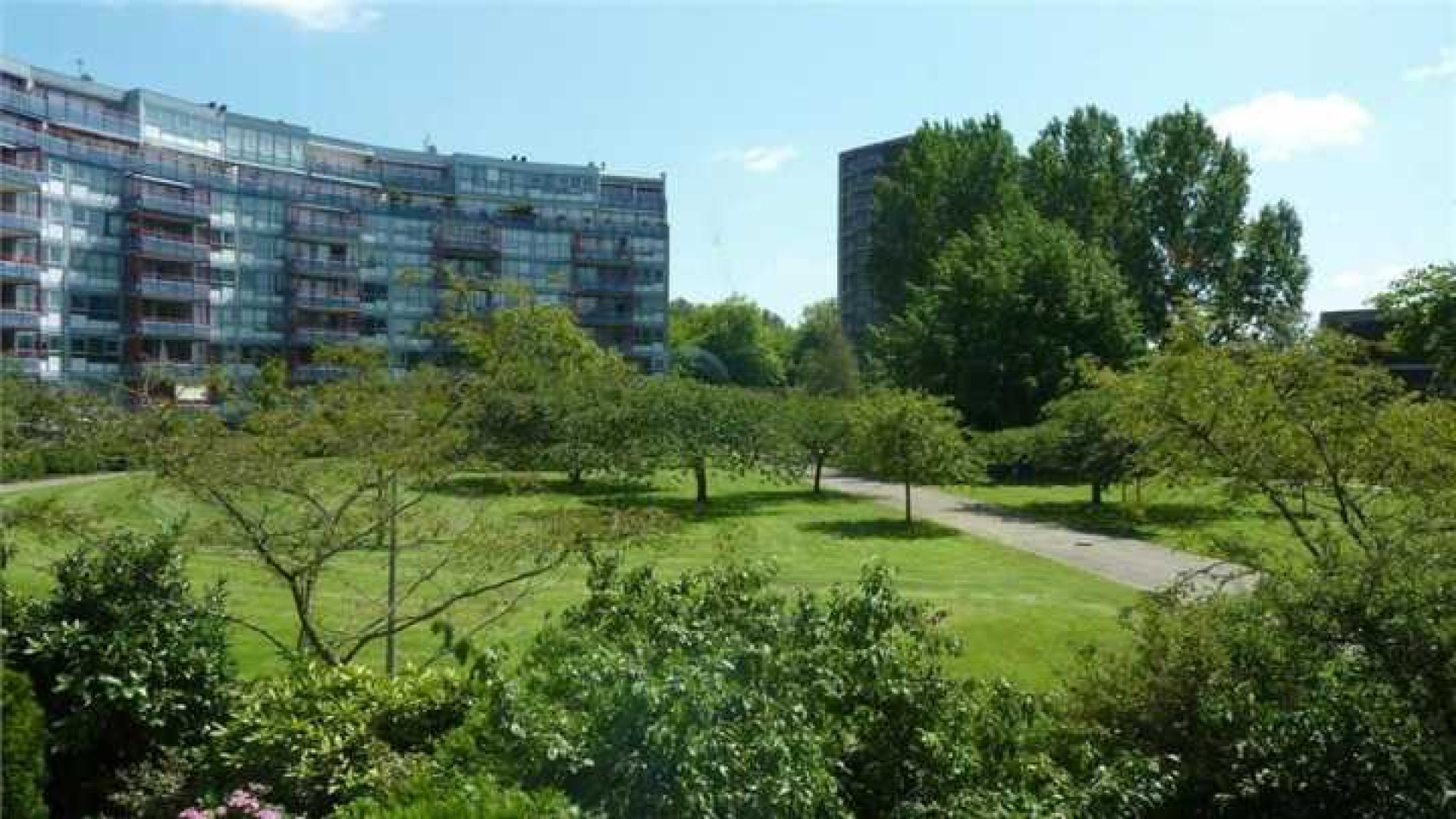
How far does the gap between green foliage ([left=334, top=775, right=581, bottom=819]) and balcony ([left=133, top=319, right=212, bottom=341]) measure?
58.6 m

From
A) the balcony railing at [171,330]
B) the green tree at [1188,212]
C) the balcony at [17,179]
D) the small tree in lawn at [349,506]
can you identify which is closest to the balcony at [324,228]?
the balcony railing at [171,330]

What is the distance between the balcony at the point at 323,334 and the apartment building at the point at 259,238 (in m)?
0.13

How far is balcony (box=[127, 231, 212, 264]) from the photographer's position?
5725cm

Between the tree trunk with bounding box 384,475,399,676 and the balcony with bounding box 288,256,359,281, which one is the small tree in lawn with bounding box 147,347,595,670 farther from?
the balcony with bounding box 288,256,359,281

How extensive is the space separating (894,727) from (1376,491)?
6.61 meters

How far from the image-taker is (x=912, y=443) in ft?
89.4

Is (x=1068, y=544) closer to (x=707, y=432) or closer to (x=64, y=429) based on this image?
(x=707, y=432)

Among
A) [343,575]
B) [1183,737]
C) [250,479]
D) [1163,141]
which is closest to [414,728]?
[250,479]

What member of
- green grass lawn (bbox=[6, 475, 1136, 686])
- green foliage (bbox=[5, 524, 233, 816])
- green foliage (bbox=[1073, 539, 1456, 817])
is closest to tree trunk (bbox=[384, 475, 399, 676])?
green grass lawn (bbox=[6, 475, 1136, 686])

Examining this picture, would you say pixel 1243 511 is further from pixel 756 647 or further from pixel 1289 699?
pixel 756 647

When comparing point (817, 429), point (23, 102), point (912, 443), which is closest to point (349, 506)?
point (912, 443)

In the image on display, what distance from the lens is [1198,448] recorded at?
10969 millimetres

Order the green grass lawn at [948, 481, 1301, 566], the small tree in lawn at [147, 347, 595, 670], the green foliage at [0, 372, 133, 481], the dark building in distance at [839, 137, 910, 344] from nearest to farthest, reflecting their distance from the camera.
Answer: the small tree in lawn at [147, 347, 595, 670] < the green foliage at [0, 372, 133, 481] < the green grass lawn at [948, 481, 1301, 566] < the dark building in distance at [839, 137, 910, 344]

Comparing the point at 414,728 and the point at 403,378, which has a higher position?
the point at 403,378
